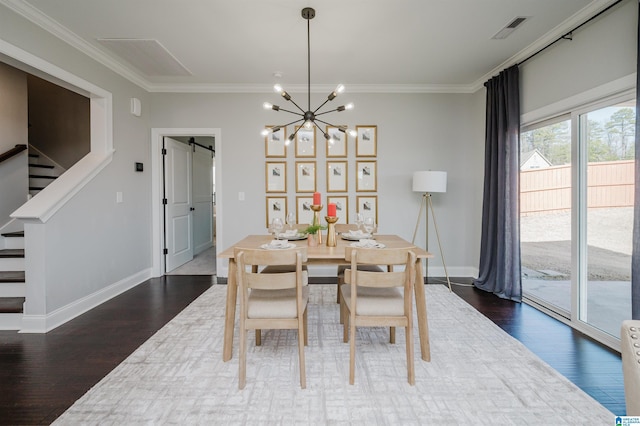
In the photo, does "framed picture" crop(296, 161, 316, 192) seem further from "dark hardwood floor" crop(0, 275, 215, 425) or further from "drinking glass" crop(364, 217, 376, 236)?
"dark hardwood floor" crop(0, 275, 215, 425)

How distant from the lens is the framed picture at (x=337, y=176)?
435 cm

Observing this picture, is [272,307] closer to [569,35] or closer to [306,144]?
[306,144]

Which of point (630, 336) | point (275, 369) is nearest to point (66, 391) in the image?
point (275, 369)

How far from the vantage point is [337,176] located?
4355mm

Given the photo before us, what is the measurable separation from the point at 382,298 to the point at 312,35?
2.47 m

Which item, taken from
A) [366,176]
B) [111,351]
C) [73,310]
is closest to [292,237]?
[111,351]

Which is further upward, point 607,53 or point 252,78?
point 252,78

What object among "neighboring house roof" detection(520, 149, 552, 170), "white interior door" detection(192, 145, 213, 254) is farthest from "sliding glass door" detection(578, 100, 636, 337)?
"white interior door" detection(192, 145, 213, 254)

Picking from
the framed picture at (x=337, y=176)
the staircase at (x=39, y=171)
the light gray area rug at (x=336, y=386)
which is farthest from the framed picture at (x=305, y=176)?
the staircase at (x=39, y=171)

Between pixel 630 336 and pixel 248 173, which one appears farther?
pixel 248 173

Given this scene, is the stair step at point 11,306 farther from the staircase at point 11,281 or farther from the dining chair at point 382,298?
the dining chair at point 382,298

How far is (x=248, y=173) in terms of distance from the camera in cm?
434

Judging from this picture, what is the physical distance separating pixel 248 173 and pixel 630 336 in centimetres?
406

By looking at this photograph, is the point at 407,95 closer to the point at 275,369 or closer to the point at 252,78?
the point at 252,78
